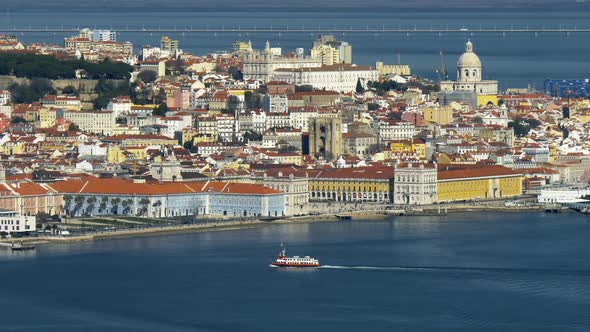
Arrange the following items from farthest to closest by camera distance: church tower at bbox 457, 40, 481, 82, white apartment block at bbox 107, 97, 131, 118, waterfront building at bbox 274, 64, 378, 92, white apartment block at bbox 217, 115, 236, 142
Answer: church tower at bbox 457, 40, 481, 82, waterfront building at bbox 274, 64, 378, 92, white apartment block at bbox 107, 97, 131, 118, white apartment block at bbox 217, 115, 236, 142

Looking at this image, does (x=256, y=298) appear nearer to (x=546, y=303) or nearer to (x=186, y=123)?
(x=546, y=303)

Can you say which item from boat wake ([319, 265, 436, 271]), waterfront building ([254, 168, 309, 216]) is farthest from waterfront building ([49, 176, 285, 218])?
boat wake ([319, 265, 436, 271])

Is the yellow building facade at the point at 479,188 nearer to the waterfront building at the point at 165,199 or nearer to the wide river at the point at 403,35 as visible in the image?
the waterfront building at the point at 165,199

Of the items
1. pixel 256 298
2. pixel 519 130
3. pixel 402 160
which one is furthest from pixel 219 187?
pixel 519 130

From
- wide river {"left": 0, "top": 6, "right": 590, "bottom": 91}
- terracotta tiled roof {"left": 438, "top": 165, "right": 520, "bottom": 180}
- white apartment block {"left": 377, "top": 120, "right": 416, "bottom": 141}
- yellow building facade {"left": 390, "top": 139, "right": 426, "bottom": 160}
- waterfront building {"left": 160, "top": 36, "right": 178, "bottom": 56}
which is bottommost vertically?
terracotta tiled roof {"left": 438, "top": 165, "right": 520, "bottom": 180}

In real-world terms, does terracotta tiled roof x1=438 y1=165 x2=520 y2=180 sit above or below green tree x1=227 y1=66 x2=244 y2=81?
below

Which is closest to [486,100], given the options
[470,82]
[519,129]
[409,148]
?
[470,82]

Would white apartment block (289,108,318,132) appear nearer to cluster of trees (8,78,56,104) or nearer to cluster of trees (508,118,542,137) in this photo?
cluster of trees (508,118,542,137)
